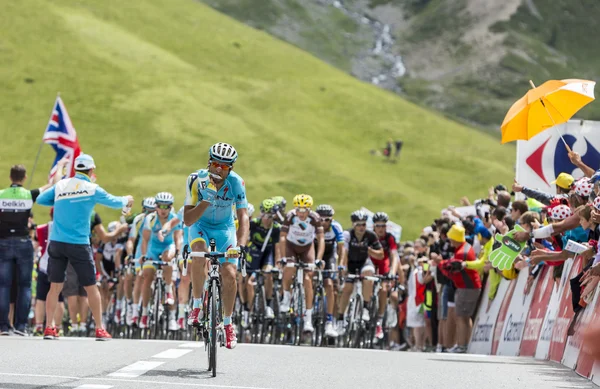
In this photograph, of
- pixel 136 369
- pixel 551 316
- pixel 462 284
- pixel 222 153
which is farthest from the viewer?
pixel 462 284

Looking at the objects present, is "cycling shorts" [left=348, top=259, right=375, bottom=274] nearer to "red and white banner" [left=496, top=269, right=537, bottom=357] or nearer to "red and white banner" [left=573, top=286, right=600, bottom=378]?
"red and white banner" [left=496, top=269, right=537, bottom=357]

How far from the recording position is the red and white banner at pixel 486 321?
55.6 feet

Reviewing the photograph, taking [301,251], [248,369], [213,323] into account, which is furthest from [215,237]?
[301,251]

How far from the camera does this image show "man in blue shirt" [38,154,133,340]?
48.1ft

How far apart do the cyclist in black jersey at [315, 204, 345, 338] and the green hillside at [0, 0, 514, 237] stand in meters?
56.5

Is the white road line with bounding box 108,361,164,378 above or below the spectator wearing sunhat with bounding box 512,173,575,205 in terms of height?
below

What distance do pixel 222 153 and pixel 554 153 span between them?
10.3m

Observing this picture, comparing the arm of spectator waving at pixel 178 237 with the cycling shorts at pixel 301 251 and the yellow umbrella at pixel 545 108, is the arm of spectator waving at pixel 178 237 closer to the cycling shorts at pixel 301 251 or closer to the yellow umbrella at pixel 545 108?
the cycling shorts at pixel 301 251

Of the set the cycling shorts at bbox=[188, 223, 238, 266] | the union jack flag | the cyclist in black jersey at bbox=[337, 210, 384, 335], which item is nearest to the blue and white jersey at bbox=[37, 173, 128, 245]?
the cycling shorts at bbox=[188, 223, 238, 266]

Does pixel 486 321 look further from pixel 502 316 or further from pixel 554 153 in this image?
pixel 554 153

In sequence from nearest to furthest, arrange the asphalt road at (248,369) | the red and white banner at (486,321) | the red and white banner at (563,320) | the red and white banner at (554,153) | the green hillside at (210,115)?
the asphalt road at (248,369)
the red and white banner at (563,320)
the red and white banner at (486,321)
the red and white banner at (554,153)
the green hillside at (210,115)

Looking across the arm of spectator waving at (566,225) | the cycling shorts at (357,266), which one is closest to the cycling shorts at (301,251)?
the cycling shorts at (357,266)

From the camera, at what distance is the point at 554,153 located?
1958 cm

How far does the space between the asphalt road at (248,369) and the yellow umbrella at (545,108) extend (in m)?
3.46
